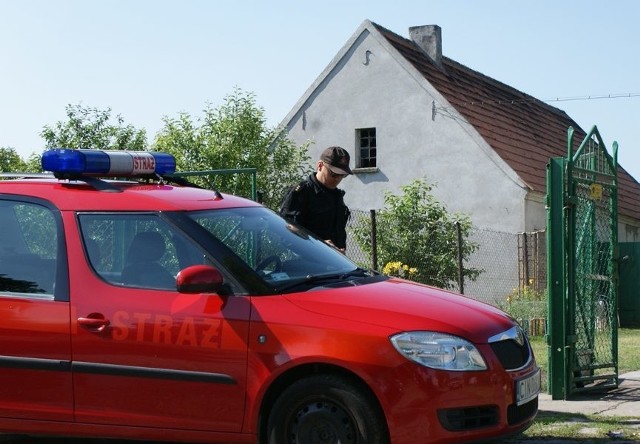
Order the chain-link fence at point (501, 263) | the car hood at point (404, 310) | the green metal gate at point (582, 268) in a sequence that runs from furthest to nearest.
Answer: the chain-link fence at point (501, 263) < the green metal gate at point (582, 268) < the car hood at point (404, 310)

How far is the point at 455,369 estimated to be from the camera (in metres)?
6.14

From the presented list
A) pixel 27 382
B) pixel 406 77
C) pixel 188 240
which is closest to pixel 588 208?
pixel 188 240

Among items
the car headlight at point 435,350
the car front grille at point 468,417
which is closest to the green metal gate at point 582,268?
the car front grille at point 468,417

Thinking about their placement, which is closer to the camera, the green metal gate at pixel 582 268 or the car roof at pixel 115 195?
the car roof at pixel 115 195

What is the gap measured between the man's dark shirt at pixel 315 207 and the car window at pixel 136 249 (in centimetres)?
242

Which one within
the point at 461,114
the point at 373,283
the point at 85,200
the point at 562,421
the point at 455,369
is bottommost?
the point at 562,421

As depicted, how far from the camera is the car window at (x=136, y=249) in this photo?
673 centimetres

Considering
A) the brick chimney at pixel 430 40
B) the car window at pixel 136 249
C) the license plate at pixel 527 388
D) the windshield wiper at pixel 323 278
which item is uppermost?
the brick chimney at pixel 430 40

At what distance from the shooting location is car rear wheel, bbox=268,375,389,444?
6.10 m

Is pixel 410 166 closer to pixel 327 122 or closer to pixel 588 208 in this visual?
pixel 327 122

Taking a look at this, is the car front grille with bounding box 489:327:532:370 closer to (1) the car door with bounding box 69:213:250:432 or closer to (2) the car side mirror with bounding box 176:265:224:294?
(1) the car door with bounding box 69:213:250:432

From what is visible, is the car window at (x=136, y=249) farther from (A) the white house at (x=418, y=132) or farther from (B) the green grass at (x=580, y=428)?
(A) the white house at (x=418, y=132)

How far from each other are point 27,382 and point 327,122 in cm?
2415

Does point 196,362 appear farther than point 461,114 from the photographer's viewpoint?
No
